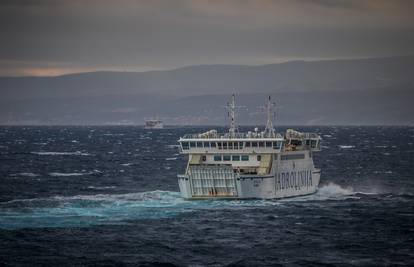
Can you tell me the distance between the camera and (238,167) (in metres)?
91.5

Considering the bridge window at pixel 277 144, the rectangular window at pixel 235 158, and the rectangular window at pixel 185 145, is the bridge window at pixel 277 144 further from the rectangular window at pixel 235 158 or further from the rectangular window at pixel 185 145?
→ the rectangular window at pixel 185 145

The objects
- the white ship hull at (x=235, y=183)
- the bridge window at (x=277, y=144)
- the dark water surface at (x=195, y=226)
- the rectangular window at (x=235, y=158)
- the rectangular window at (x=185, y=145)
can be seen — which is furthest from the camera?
the rectangular window at (x=185, y=145)

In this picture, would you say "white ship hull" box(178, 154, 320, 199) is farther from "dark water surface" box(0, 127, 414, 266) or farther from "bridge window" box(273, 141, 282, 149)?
"bridge window" box(273, 141, 282, 149)

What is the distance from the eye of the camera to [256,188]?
292 feet

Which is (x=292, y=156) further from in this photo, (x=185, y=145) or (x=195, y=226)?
(x=195, y=226)

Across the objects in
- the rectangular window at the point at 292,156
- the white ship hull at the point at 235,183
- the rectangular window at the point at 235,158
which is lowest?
the white ship hull at the point at 235,183

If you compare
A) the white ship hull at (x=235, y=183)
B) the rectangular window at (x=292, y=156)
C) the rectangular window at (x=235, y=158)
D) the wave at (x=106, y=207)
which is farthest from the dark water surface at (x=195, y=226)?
the rectangular window at (x=235, y=158)

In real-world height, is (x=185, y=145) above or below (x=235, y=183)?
above

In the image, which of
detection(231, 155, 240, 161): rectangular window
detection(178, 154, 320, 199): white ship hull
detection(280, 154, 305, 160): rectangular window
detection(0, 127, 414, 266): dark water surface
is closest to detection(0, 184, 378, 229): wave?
detection(0, 127, 414, 266): dark water surface

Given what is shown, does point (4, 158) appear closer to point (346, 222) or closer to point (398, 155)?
point (398, 155)

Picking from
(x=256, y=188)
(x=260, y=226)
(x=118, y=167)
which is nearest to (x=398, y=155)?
(x=118, y=167)

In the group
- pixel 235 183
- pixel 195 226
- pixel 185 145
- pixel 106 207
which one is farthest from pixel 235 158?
pixel 195 226

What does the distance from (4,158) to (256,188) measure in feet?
340

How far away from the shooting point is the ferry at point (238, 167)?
88.9 m
